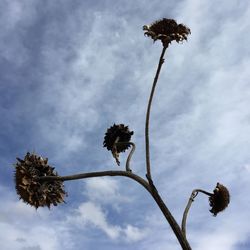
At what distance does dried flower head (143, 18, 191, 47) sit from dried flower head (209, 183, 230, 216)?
500 cm

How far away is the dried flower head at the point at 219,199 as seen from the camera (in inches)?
571

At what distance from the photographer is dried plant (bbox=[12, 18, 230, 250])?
12719 mm

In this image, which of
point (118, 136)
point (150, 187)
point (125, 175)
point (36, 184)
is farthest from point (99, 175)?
point (118, 136)

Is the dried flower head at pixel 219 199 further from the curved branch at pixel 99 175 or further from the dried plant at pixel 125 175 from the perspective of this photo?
the curved branch at pixel 99 175

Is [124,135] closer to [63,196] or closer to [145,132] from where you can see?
[145,132]

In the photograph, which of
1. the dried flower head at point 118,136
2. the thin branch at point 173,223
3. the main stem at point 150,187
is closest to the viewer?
the thin branch at point 173,223

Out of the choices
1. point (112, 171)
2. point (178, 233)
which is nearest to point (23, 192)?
point (112, 171)

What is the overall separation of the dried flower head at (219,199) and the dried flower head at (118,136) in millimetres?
3337

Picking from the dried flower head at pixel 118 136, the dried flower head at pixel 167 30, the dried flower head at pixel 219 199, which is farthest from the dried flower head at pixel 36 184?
the dried flower head at pixel 167 30

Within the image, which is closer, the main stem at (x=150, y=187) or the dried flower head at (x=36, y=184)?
the main stem at (x=150, y=187)

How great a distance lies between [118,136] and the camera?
1577 centimetres

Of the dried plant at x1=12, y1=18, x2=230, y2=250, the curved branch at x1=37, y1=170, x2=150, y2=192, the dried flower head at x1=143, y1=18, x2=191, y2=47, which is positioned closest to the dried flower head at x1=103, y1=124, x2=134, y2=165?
the dried plant at x1=12, y1=18, x2=230, y2=250

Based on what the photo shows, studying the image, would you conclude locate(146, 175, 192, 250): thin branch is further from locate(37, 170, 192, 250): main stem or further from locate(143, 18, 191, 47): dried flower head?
locate(143, 18, 191, 47): dried flower head

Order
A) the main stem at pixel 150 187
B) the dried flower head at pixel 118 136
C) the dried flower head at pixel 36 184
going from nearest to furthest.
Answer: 1. the main stem at pixel 150 187
2. the dried flower head at pixel 36 184
3. the dried flower head at pixel 118 136
